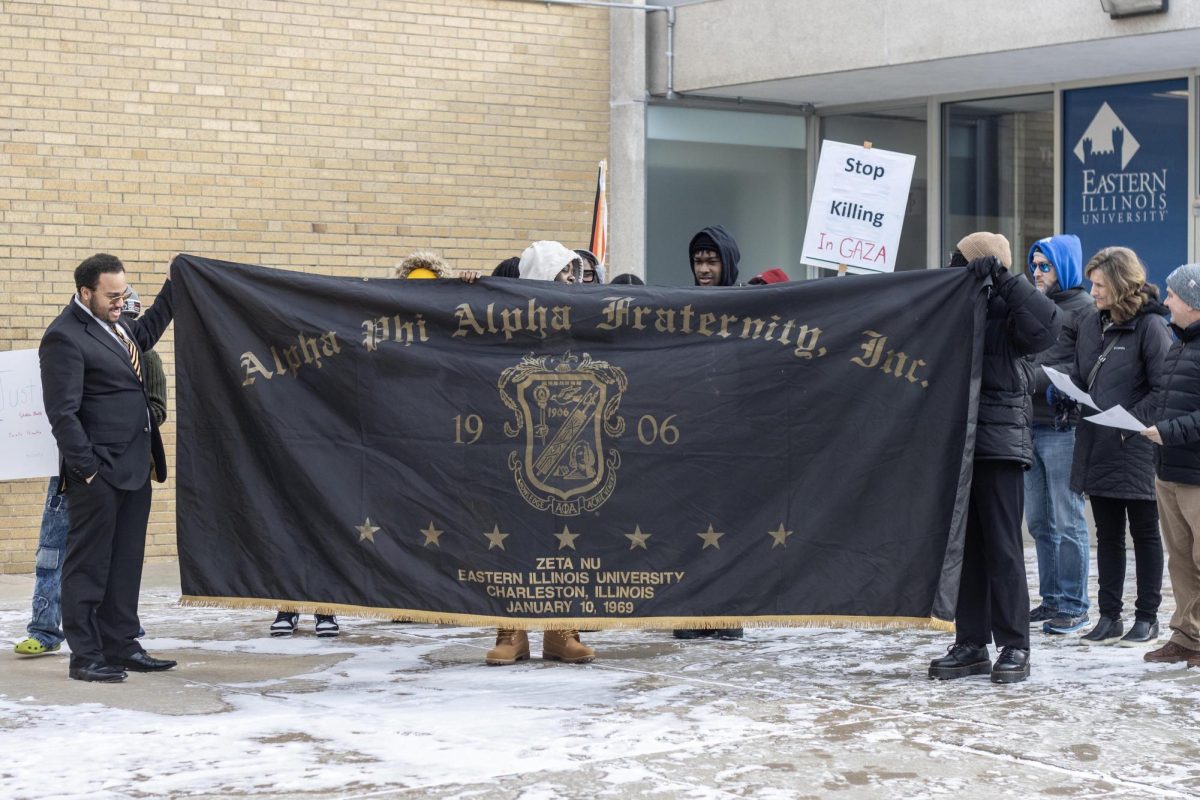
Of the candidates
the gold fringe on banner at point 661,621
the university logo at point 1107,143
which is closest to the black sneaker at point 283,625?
the gold fringe on banner at point 661,621

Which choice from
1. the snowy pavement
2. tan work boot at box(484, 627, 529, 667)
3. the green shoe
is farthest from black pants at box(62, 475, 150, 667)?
tan work boot at box(484, 627, 529, 667)

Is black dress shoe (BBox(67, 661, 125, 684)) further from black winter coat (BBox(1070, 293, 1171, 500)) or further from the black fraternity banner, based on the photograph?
black winter coat (BBox(1070, 293, 1171, 500))

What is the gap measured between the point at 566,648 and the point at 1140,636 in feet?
8.93

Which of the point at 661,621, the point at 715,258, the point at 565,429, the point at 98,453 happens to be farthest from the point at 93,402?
the point at 715,258

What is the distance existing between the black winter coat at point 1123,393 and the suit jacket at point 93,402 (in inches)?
168

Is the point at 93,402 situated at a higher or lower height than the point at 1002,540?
higher

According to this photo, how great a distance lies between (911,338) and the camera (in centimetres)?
704

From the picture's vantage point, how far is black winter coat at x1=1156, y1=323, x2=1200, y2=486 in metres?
7.19

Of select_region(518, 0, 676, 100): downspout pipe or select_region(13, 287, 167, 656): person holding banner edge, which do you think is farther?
select_region(518, 0, 676, 100): downspout pipe

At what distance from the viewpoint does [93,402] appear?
24.0 feet

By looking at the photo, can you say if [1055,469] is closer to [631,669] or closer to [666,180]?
[631,669]

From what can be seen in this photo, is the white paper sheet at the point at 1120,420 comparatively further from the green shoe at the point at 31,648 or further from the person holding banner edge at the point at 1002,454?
the green shoe at the point at 31,648

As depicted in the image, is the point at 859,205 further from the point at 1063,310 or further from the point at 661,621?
the point at 661,621

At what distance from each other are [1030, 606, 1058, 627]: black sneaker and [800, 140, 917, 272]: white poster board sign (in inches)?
75.3
